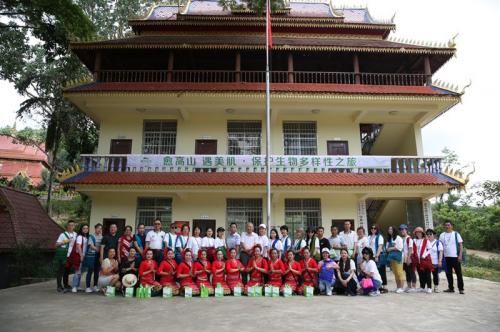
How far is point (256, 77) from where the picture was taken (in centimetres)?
1402

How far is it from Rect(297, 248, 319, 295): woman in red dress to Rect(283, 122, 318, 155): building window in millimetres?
6468

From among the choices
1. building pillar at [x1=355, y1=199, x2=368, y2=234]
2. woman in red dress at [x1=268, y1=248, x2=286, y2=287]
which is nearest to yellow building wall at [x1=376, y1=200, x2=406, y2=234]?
building pillar at [x1=355, y1=199, x2=368, y2=234]

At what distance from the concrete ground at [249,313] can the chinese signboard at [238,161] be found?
215 inches

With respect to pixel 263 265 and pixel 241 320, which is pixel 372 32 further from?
pixel 241 320

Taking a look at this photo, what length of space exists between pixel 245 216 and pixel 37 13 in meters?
9.07

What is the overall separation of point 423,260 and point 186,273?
483cm

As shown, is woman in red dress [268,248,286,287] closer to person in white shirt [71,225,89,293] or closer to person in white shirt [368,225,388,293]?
person in white shirt [368,225,388,293]

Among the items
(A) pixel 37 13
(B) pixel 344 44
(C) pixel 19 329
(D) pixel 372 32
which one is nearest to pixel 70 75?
(A) pixel 37 13

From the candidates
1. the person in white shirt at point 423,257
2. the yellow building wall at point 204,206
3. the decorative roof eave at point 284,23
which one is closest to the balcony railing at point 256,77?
the decorative roof eave at point 284,23

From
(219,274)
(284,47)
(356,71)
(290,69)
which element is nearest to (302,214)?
(290,69)

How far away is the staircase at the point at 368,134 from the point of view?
14355 mm

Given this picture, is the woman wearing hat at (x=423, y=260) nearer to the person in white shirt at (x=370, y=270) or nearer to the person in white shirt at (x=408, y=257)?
the person in white shirt at (x=408, y=257)

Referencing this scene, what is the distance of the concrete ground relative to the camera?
14.6 ft

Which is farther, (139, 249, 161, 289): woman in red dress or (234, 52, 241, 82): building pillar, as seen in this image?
(234, 52, 241, 82): building pillar
